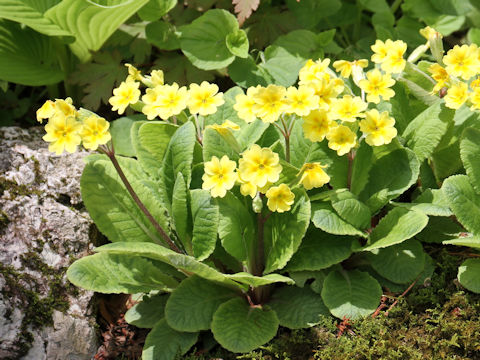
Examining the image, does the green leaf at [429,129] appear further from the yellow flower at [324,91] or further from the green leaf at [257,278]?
the green leaf at [257,278]

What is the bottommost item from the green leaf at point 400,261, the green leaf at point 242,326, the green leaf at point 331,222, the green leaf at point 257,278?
the green leaf at point 242,326

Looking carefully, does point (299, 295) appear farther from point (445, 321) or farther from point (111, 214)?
point (111, 214)

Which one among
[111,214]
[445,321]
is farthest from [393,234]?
[111,214]

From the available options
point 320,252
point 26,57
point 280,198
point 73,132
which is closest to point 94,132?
point 73,132

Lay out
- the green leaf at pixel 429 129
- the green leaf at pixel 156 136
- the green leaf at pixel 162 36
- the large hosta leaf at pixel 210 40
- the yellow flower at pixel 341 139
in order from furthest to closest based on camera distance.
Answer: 1. the green leaf at pixel 162 36
2. the large hosta leaf at pixel 210 40
3. the green leaf at pixel 156 136
4. the green leaf at pixel 429 129
5. the yellow flower at pixel 341 139

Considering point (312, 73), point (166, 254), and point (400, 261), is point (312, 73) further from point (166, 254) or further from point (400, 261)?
point (166, 254)

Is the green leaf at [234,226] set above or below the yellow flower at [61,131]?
below

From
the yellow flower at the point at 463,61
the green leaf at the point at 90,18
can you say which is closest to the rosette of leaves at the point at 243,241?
the yellow flower at the point at 463,61
